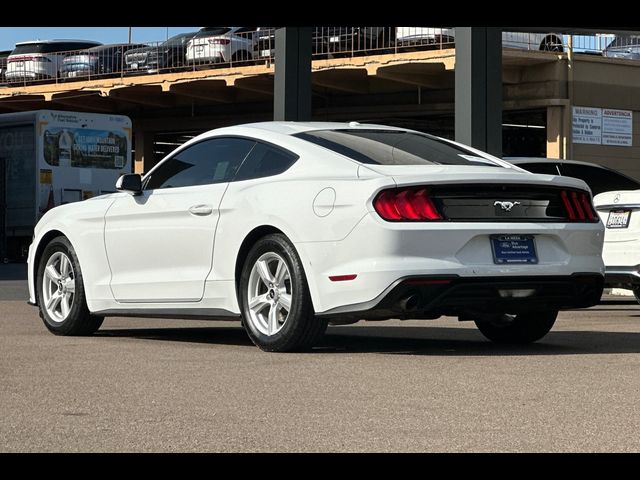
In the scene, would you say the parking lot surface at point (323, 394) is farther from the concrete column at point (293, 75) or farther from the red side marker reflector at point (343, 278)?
the concrete column at point (293, 75)

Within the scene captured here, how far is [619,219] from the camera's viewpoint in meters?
13.3

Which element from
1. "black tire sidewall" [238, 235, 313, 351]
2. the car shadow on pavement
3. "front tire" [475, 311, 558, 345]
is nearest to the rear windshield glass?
"black tire sidewall" [238, 235, 313, 351]

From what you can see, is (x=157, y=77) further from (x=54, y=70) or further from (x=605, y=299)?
(x=605, y=299)

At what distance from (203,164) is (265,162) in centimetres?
67

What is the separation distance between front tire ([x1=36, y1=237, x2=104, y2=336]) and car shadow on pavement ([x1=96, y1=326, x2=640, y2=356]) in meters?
0.34

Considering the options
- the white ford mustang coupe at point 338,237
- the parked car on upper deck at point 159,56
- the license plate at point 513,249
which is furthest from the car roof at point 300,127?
the parked car on upper deck at point 159,56

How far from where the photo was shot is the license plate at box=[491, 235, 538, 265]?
855cm

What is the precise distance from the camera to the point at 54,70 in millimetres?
49156

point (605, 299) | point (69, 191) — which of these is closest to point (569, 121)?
point (69, 191)

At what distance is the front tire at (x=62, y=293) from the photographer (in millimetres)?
10438

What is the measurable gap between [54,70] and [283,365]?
42509mm

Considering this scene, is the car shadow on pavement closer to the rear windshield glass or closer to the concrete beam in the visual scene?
the rear windshield glass

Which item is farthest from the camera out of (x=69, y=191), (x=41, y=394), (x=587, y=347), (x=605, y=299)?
(x=69, y=191)
